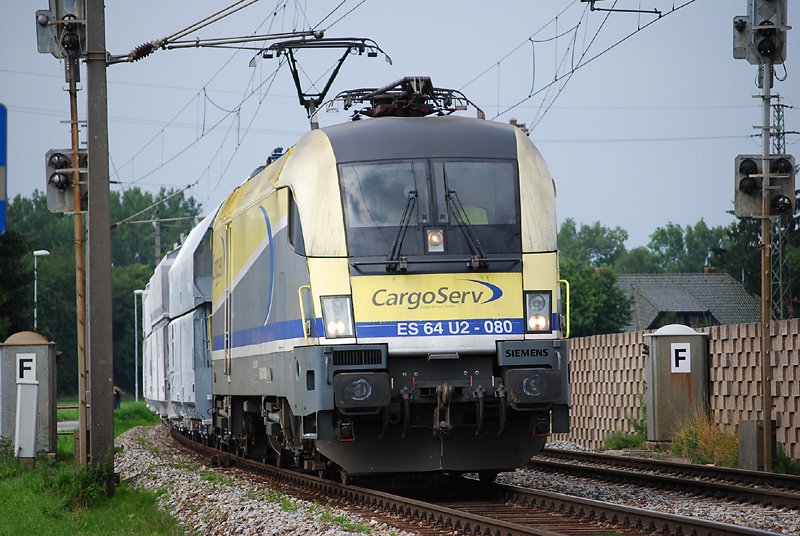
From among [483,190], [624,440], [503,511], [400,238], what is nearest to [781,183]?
[483,190]

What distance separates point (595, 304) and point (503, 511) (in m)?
81.3

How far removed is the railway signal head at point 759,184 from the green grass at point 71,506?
7594 millimetres

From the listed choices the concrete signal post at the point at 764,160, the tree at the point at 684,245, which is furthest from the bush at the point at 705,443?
the tree at the point at 684,245

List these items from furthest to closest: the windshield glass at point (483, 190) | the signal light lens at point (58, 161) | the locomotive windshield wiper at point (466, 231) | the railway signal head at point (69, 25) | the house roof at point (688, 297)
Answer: the house roof at point (688, 297), the signal light lens at point (58, 161), the railway signal head at point (69, 25), the windshield glass at point (483, 190), the locomotive windshield wiper at point (466, 231)

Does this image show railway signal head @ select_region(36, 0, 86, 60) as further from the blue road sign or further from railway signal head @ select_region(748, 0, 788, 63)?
the blue road sign

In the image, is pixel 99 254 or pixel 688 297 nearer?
pixel 99 254

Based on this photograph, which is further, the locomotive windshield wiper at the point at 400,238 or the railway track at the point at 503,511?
the locomotive windshield wiper at the point at 400,238

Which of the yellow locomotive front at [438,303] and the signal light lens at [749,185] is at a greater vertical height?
the signal light lens at [749,185]

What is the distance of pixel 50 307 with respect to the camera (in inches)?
3782

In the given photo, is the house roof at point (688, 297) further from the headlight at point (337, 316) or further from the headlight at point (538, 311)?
the headlight at point (337, 316)

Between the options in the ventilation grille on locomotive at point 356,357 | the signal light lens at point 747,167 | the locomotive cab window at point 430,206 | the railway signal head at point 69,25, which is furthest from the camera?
the railway signal head at point 69,25

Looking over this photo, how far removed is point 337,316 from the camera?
12.2m

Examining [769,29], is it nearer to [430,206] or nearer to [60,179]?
[430,206]

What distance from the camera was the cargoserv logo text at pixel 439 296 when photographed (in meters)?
12.2
